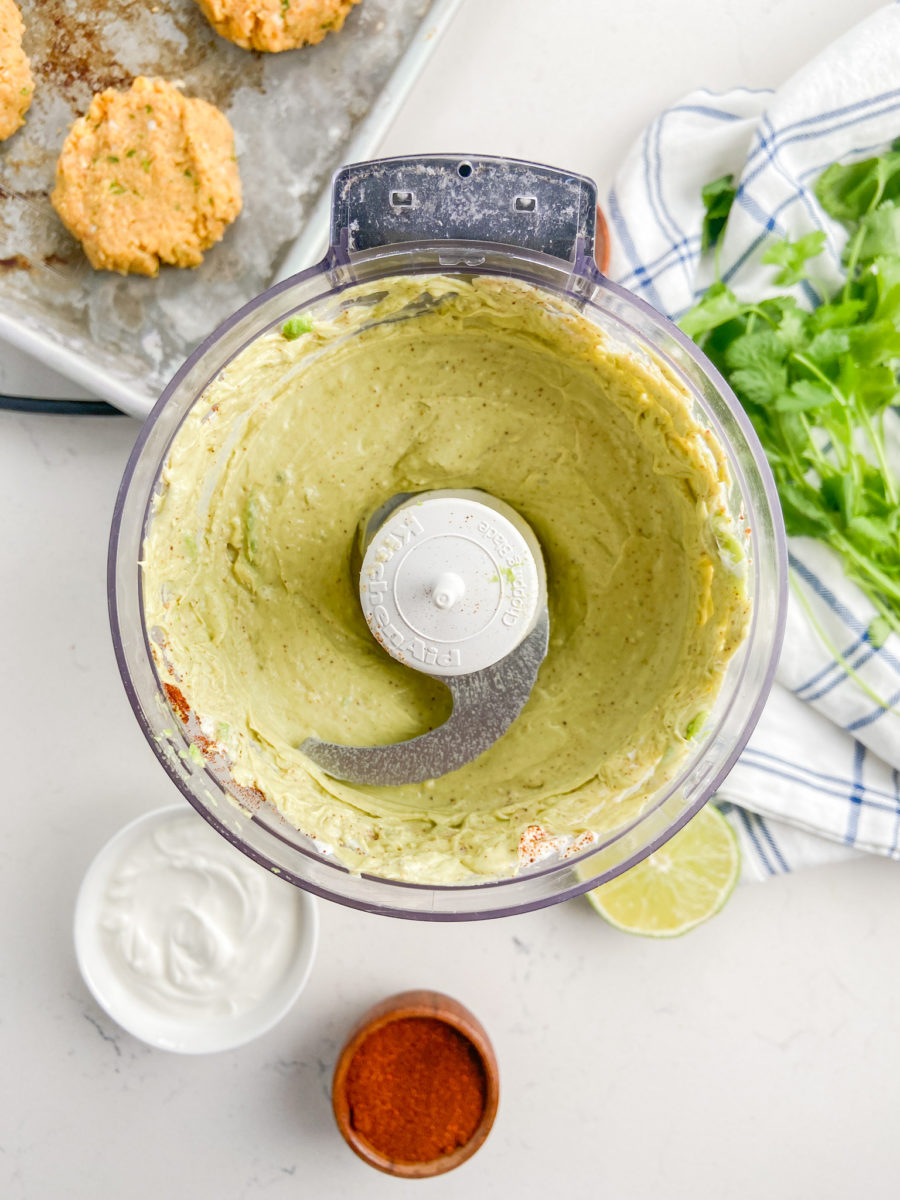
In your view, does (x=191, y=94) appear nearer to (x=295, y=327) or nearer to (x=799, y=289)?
(x=295, y=327)

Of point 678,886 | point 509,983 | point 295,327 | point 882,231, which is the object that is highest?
point 882,231

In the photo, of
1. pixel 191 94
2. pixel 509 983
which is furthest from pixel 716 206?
pixel 509 983

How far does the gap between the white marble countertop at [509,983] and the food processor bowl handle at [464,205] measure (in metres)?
0.49

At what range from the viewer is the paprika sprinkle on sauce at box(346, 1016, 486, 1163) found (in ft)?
4.39

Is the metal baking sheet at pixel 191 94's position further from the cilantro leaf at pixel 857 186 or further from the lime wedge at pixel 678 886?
the lime wedge at pixel 678 886

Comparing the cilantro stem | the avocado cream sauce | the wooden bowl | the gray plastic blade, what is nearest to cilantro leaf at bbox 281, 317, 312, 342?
the avocado cream sauce

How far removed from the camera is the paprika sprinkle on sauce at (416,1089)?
1.34 meters

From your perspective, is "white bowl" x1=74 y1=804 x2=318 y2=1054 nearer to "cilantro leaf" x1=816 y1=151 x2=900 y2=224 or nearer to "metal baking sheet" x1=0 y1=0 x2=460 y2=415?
"metal baking sheet" x1=0 y1=0 x2=460 y2=415

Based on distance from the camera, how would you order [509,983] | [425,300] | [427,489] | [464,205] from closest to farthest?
[464,205]
[425,300]
[427,489]
[509,983]

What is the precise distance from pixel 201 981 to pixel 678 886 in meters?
0.69

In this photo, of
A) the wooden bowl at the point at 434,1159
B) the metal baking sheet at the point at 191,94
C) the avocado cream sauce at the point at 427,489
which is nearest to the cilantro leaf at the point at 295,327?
the avocado cream sauce at the point at 427,489

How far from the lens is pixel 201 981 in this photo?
1358 millimetres

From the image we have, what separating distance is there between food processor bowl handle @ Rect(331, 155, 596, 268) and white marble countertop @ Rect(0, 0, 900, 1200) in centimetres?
49

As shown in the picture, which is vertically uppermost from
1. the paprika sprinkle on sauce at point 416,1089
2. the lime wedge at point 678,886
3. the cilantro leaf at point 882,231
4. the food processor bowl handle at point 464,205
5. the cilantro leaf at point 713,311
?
the cilantro leaf at point 882,231
